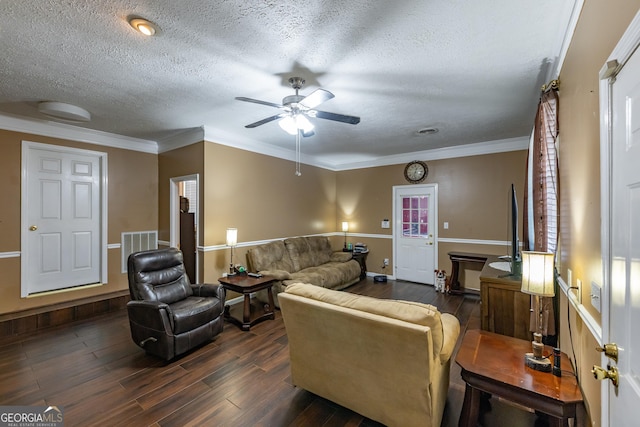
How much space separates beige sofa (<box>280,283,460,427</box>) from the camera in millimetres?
1531

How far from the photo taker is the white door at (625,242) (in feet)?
2.80

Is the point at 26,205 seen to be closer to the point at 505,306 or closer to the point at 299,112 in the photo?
the point at 299,112

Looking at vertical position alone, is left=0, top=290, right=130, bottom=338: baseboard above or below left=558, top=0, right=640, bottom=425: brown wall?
below

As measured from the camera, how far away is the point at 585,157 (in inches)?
54.6

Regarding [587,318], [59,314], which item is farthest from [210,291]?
[587,318]

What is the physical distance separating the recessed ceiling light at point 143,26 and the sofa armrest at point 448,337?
2.74 meters

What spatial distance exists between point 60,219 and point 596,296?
221 inches

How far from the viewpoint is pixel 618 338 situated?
967 millimetres

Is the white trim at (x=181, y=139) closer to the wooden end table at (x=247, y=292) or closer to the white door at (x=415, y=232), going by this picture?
the wooden end table at (x=247, y=292)

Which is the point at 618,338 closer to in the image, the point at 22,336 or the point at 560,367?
the point at 560,367

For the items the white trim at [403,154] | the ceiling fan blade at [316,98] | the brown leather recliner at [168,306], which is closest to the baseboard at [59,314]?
the brown leather recliner at [168,306]

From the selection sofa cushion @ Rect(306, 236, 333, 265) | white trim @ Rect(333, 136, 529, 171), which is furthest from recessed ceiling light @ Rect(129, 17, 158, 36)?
white trim @ Rect(333, 136, 529, 171)

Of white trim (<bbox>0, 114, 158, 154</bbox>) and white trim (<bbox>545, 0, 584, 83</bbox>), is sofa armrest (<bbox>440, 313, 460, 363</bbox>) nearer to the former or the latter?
white trim (<bbox>545, 0, 584, 83</bbox>)

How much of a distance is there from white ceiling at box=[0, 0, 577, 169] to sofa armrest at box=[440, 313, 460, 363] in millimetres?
1991
